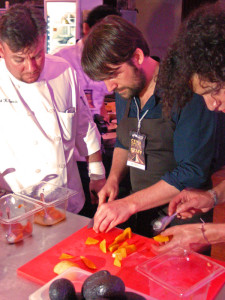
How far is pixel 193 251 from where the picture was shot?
52.9 inches

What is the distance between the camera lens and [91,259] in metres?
1.35

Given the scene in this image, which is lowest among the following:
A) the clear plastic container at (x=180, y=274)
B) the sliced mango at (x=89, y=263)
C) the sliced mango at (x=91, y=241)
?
the sliced mango at (x=91, y=241)

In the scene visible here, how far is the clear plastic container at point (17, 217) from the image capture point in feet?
4.72

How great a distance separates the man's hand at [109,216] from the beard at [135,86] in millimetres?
522

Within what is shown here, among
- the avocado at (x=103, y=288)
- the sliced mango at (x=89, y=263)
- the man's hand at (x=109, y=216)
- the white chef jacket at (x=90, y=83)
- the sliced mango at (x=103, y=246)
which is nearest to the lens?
the avocado at (x=103, y=288)

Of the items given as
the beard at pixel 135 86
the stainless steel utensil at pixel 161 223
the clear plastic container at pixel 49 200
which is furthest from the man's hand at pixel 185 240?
the beard at pixel 135 86

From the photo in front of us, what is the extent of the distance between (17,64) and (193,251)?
3.98 ft

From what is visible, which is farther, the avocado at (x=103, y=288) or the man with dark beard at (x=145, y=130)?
the man with dark beard at (x=145, y=130)

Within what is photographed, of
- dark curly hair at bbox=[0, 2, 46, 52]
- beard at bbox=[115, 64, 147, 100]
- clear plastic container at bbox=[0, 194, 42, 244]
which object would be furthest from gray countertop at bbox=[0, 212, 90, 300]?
dark curly hair at bbox=[0, 2, 46, 52]

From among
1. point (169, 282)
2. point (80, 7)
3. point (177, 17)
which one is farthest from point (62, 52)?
point (177, 17)

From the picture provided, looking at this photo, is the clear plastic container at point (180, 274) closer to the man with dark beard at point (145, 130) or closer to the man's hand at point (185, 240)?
the man's hand at point (185, 240)

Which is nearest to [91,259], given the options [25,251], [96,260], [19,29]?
[96,260]

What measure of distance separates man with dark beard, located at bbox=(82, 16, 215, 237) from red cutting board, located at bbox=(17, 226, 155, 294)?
0.26ft

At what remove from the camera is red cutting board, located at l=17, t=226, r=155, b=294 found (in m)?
1.23
